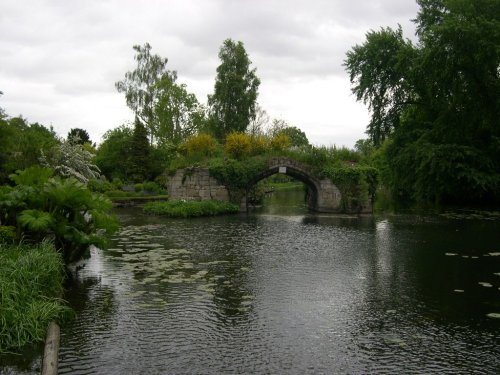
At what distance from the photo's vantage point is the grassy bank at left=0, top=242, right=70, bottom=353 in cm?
586

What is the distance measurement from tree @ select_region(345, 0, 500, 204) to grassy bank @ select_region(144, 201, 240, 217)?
10.3 m

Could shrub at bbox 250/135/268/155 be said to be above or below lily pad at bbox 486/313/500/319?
above

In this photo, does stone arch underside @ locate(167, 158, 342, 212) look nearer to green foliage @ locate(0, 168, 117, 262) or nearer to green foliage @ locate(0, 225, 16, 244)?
green foliage @ locate(0, 168, 117, 262)

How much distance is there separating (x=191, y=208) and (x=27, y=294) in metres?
15.2

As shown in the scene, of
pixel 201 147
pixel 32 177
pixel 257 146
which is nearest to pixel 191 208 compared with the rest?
pixel 201 147

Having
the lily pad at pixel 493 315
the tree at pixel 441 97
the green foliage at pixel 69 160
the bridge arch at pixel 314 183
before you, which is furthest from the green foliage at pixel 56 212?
the tree at pixel 441 97

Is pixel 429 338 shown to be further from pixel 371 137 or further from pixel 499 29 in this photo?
pixel 371 137

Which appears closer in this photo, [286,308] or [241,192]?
[286,308]

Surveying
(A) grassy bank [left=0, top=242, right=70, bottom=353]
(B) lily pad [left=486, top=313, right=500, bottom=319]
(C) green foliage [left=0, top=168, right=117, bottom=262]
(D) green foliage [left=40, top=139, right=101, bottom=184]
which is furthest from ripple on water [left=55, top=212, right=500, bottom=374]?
(D) green foliage [left=40, top=139, right=101, bottom=184]

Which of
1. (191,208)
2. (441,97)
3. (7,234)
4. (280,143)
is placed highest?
(441,97)

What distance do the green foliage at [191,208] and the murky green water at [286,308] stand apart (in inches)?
291

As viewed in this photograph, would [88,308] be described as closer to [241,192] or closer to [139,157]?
[241,192]

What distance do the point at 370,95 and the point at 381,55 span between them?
236cm

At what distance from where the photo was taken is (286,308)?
24.5ft
